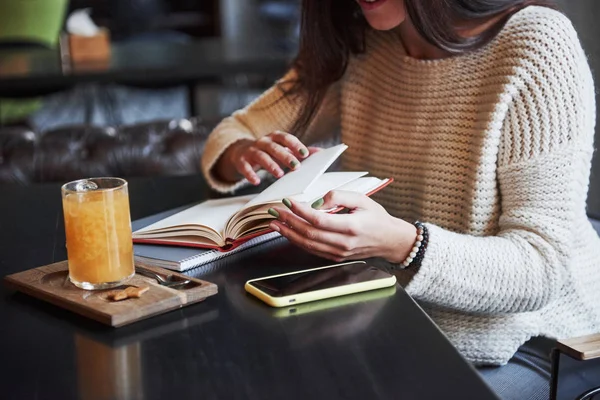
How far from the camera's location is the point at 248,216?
1.06 m

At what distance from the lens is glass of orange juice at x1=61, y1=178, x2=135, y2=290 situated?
914mm

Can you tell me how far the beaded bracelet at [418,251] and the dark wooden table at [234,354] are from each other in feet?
0.47

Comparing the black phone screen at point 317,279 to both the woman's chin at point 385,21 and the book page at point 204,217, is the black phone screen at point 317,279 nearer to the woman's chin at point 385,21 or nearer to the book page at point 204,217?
the book page at point 204,217

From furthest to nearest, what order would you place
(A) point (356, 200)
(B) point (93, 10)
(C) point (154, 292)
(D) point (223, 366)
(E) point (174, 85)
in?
(B) point (93, 10), (E) point (174, 85), (A) point (356, 200), (C) point (154, 292), (D) point (223, 366)

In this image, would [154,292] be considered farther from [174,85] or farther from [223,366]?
[174,85]

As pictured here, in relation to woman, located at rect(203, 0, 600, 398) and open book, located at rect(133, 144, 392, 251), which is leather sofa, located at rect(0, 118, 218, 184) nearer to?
woman, located at rect(203, 0, 600, 398)

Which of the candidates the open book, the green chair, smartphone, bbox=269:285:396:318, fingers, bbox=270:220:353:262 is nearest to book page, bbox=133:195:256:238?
the open book

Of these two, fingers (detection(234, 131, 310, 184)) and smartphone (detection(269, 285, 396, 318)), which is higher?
fingers (detection(234, 131, 310, 184))

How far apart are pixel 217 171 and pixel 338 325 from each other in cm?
74

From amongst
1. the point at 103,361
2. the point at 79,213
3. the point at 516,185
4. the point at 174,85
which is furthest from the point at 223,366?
the point at 174,85

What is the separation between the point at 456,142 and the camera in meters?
1.27

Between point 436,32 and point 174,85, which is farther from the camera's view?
point 174,85

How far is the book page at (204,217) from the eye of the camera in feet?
3.55

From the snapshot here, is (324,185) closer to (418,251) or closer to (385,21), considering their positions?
(418,251)
